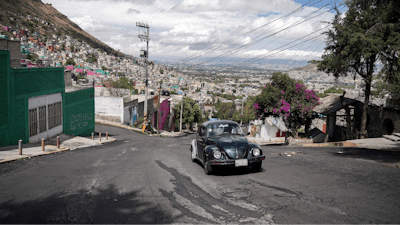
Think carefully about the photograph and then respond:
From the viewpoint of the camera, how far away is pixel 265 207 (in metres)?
5.36

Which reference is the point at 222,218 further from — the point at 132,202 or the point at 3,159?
the point at 3,159

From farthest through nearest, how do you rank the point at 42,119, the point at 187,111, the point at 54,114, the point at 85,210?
the point at 187,111 → the point at 54,114 → the point at 42,119 → the point at 85,210

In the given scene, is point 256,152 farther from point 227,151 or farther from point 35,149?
point 35,149

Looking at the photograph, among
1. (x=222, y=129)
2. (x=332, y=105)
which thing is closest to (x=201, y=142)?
(x=222, y=129)

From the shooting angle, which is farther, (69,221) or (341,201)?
(341,201)

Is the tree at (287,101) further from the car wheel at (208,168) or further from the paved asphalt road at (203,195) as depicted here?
the car wheel at (208,168)

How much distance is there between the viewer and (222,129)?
393 inches

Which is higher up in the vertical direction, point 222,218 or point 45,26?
point 45,26

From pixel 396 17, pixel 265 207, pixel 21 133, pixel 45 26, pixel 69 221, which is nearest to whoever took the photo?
pixel 69 221

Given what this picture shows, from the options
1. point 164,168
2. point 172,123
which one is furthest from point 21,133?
point 172,123

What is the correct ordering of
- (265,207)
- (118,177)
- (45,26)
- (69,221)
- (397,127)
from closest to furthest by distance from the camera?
(69,221) → (265,207) → (118,177) → (397,127) → (45,26)

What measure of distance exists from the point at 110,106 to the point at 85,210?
125 feet

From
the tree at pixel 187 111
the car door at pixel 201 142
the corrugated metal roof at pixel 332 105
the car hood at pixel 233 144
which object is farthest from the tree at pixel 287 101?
the tree at pixel 187 111

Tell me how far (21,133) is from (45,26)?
534 feet
